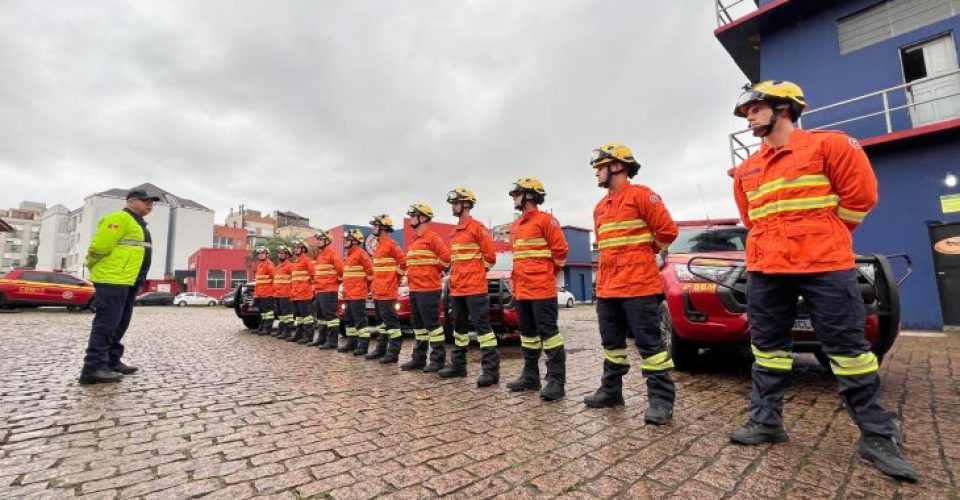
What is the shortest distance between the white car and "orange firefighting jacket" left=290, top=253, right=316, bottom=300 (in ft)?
109

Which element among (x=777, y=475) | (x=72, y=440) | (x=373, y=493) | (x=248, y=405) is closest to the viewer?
(x=373, y=493)

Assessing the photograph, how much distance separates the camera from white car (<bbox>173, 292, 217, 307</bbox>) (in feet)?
114

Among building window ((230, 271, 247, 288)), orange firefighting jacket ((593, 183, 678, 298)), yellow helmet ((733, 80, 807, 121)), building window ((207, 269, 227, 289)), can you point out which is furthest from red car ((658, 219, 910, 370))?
building window ((207, 269, 227, 289))

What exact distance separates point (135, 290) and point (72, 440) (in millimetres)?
2862

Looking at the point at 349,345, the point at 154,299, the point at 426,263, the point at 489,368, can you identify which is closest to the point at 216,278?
the point at 154,299

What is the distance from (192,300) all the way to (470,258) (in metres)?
38.6

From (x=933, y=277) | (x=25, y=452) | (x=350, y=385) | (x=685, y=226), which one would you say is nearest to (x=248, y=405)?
(x=350, y=385)

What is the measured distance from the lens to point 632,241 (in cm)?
323

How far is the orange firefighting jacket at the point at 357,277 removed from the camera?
20.9 feet

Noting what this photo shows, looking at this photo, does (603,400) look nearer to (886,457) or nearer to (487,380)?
(487,380)

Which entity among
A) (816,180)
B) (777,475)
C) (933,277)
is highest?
(816,180)

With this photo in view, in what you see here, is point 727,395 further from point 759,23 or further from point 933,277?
point 759,23

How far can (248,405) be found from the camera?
3504mm

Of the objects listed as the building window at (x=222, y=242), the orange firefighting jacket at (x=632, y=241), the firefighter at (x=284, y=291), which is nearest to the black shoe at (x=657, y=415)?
the orange firefighting jacket at (x=632, y=241)
